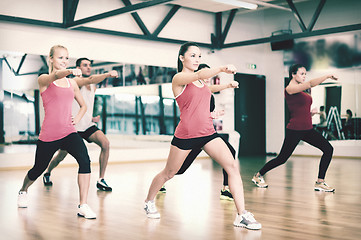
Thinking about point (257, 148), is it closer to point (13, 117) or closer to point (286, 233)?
point (13, 117)

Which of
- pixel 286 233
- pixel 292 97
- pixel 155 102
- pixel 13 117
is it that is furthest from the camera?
pixel 155 102

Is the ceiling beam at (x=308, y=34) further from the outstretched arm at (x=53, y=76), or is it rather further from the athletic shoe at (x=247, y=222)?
the outstretched arm at (x=53, y=76)

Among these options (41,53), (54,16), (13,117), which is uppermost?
(54,16)

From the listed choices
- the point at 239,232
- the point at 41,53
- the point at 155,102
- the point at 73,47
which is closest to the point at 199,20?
the point at 155,102

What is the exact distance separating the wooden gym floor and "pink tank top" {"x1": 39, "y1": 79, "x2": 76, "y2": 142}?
2.30ft

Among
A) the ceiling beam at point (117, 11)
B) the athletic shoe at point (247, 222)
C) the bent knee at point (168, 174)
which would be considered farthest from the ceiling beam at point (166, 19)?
the athletic shoe at point (247, 222)

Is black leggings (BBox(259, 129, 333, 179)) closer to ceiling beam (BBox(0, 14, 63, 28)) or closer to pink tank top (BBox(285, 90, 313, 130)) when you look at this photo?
pink tank top (BBox(285, 90, 313, 130))

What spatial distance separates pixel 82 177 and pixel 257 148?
9347mm

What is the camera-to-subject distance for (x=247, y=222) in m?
3.30

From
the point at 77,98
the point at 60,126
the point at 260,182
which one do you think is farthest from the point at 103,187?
the point at 260,182

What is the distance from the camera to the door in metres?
12.2

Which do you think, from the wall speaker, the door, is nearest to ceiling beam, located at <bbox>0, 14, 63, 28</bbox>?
the door

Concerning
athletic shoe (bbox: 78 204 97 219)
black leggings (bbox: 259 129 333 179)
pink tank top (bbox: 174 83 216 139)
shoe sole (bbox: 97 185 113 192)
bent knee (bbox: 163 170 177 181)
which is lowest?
shoe sole (bbox: 97 185 113 192)

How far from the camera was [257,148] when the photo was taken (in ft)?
41.3
